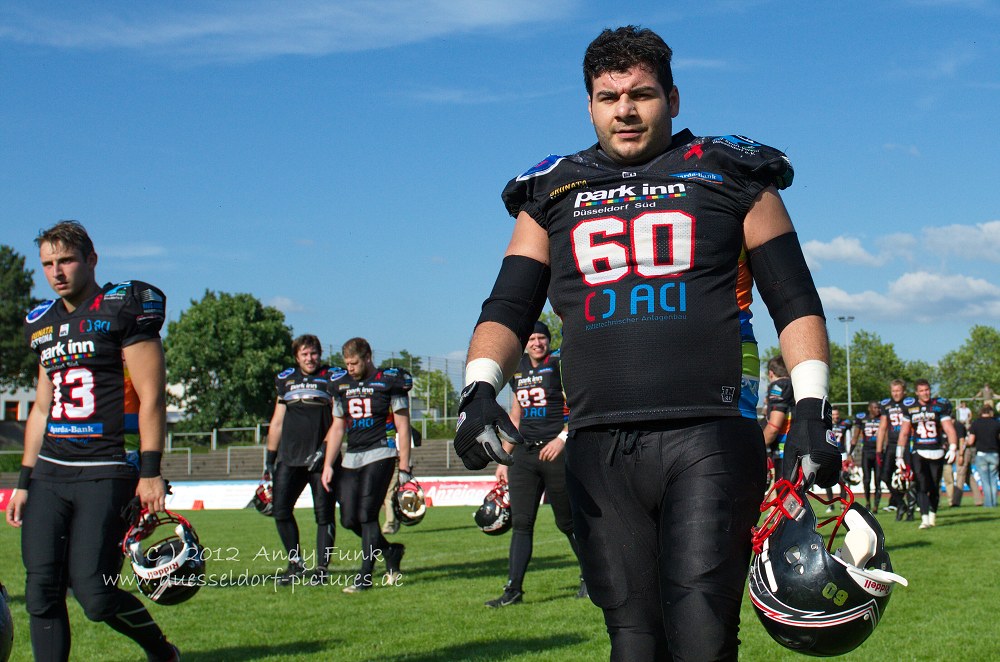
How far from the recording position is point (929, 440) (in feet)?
53.3

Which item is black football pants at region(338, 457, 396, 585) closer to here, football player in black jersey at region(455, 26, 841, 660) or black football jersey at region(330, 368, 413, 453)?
black football jersey at region(330, 368, 413, 453)

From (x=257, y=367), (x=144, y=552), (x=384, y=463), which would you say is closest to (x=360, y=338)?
(x=384, y=463)

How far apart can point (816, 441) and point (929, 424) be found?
14559 mm

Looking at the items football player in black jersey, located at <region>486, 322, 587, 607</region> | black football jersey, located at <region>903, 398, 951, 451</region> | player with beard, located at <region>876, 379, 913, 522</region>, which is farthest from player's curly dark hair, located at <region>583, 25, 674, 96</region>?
player with beard, located at <region>876, 379, 913, 522</region>

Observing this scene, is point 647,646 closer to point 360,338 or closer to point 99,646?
point 99,646

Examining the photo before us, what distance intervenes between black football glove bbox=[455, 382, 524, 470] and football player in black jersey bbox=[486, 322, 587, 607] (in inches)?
209

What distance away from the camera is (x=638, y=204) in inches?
129

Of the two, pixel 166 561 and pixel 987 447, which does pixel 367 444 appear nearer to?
pixel 166 561

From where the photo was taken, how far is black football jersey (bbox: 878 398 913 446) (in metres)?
17.2

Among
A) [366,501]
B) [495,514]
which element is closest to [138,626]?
[366,501]

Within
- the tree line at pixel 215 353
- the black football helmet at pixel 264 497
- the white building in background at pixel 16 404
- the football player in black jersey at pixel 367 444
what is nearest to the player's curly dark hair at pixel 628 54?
the football player in black jersey at pixel 367 444

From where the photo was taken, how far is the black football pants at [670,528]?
9.72 feet

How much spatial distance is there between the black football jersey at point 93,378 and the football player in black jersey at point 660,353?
9.41 feet

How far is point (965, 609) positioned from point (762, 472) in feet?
18.2
